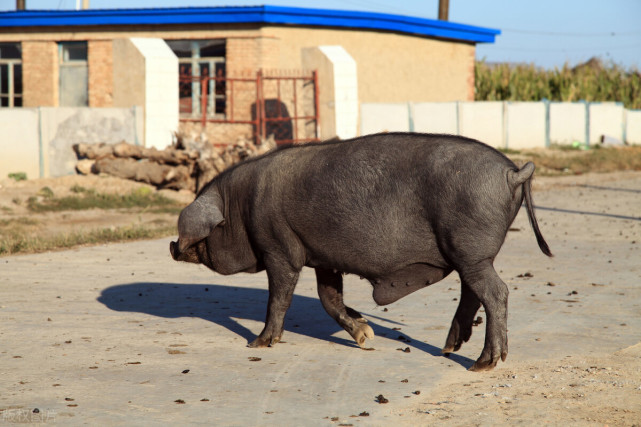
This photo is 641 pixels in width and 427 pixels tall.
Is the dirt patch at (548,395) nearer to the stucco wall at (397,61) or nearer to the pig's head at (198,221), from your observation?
the pig's head at (198,221)

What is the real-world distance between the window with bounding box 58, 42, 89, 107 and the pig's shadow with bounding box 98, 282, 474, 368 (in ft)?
55.8

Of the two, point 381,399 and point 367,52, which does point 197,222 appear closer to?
point 381,399

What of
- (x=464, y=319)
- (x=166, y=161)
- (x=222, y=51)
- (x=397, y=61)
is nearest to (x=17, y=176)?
(x=166, y=161)

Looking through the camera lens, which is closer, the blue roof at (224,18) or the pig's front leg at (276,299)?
the pig's front leg at (276,299)

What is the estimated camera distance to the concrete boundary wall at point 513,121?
23.3 metres

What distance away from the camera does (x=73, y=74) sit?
24047 mm

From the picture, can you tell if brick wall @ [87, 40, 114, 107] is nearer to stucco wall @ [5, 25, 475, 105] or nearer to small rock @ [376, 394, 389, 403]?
stucco wall @ [5, 25, 475, 105]

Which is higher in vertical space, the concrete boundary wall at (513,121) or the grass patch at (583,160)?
the concrete boundary wall at (513,121)

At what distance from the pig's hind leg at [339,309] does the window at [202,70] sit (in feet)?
55.1

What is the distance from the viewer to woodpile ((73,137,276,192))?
1681 centimetres

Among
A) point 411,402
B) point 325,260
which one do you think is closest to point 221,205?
point 325,260

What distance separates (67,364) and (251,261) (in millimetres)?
1531

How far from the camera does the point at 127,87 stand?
18703 mm

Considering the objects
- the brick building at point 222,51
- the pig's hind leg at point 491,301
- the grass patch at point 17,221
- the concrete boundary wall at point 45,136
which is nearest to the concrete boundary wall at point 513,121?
the brick building at point 222,51
